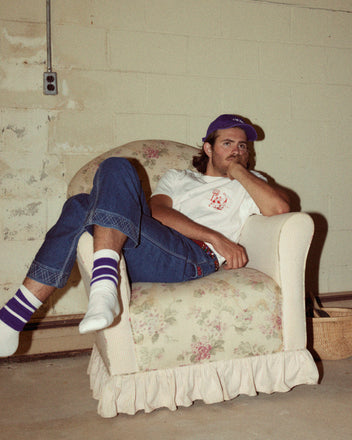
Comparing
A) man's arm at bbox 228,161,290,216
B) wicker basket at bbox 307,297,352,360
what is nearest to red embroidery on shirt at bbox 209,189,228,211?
man's arm at bbox 228,161,290,216

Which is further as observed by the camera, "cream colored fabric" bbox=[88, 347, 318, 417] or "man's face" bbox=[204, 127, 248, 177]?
"man's face" bbox=[204, 127, 248, 177]

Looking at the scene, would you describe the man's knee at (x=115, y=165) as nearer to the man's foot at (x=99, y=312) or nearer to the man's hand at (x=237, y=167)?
the man's foot at (x=99, y=312)

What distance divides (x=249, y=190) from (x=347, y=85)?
1.39 meters

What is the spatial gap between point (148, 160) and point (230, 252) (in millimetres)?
730

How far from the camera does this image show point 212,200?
82.5 inches

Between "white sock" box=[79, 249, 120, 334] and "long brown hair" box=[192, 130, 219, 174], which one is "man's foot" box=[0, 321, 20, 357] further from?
"long brown hair" box=[192, 130, 219, 174]

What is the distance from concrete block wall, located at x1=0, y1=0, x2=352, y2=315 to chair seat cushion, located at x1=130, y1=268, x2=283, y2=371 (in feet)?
3.39

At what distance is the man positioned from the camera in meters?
1.50

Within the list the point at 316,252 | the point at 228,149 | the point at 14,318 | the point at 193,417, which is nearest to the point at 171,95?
the point at 228,149

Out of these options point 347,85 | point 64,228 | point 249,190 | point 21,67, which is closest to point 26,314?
point 64,228

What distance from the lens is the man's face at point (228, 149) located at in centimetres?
218

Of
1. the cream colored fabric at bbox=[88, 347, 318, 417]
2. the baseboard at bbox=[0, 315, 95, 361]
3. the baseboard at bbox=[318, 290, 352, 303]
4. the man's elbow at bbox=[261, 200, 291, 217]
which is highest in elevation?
the man's elbow at bbox=[261, 200, 291, 217]

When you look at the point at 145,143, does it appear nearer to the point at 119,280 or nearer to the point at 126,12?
the point at 126,12

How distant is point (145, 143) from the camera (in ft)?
7.66
